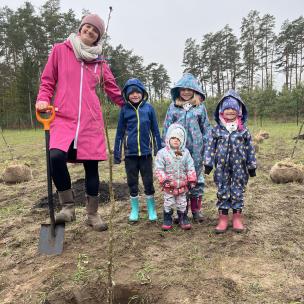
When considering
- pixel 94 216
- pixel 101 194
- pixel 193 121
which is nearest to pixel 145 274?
pixel 94 216

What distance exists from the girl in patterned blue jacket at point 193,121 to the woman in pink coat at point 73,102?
1004mm

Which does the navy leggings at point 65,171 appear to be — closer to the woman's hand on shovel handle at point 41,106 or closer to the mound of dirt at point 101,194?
the woman's hand on shovel handle at point 41,106

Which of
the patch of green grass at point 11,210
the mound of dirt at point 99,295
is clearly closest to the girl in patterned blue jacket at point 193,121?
the mound of dirt at point 99,295

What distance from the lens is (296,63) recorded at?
44.0 metres

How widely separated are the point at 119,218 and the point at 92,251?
1.06 meters

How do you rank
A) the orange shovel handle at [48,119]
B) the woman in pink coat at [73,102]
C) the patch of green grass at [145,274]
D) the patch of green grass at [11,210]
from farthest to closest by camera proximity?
the patch of green grass at [11,210], the woman in pink coat at [73,102], the orange shovel handle at [48,119], the patch of green grass at [145,274]

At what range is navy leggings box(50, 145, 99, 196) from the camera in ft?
10.8

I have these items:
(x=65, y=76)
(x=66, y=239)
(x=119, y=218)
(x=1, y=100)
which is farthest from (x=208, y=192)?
(x=1, y=100)

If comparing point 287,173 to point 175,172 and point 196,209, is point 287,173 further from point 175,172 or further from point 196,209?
point 175,172

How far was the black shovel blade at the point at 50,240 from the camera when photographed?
3.25 meters

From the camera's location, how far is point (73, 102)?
339 cm

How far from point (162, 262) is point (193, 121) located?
5.49ft

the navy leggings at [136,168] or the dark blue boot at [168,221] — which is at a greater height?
the navy leggings at [136,168]

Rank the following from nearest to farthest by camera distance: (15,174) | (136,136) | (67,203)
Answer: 1. (67,203)
2. (136,136)
3. (15,174)
